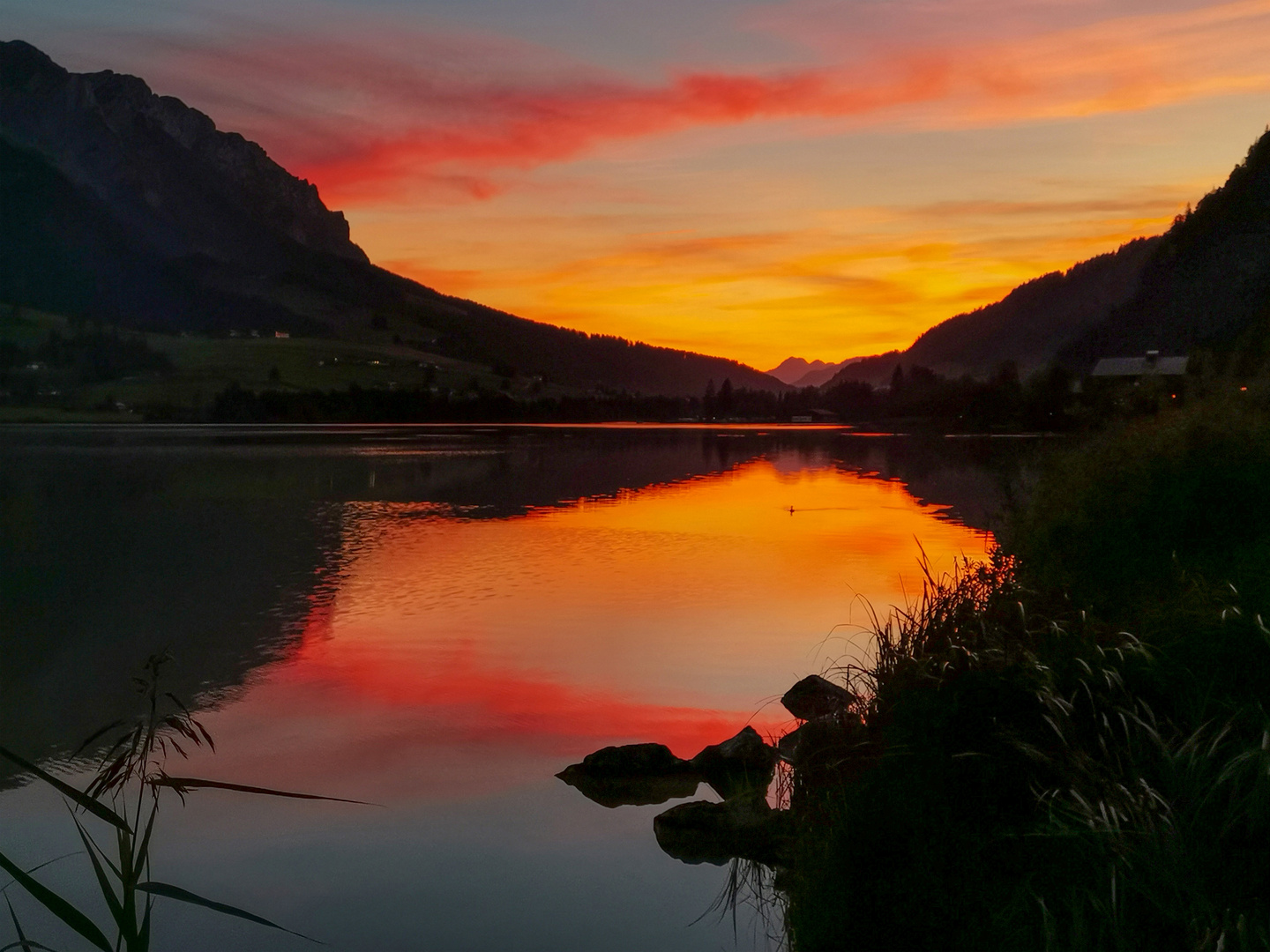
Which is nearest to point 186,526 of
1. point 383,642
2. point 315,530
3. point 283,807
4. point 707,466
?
point 315,530

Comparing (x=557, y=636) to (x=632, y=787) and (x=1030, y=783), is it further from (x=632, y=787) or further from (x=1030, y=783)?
(x=1030, y=783)

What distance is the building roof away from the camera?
125m

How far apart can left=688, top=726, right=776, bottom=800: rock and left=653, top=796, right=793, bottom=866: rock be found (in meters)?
0.93

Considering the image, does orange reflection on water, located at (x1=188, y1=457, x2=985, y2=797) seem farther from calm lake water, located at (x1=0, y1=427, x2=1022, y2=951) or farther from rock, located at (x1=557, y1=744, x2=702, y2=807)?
rock, located at (x1=557, y1=744, x2=702, y2=807)

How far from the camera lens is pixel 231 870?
1079cm

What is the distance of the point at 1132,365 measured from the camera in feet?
465

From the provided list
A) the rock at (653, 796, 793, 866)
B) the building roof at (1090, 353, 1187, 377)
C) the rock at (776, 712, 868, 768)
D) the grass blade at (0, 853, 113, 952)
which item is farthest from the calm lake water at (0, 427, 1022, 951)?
the building roof at (1090, 353, 1187, 377)

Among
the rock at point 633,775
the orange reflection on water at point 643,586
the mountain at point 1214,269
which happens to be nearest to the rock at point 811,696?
the orange reflection on water at point 643,586

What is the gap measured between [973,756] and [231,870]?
24.2ft

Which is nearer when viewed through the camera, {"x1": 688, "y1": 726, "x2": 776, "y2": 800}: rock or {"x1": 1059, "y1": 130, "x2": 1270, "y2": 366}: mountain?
{"x1": 688, "y1": 726, "x2": 776, "y2": 800}: rock

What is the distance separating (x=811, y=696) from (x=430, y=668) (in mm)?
6757

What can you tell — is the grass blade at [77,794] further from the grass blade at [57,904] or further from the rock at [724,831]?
the rock at [724,831]

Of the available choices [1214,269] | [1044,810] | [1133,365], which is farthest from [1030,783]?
[1133,365]

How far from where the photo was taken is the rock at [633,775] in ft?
41.5
